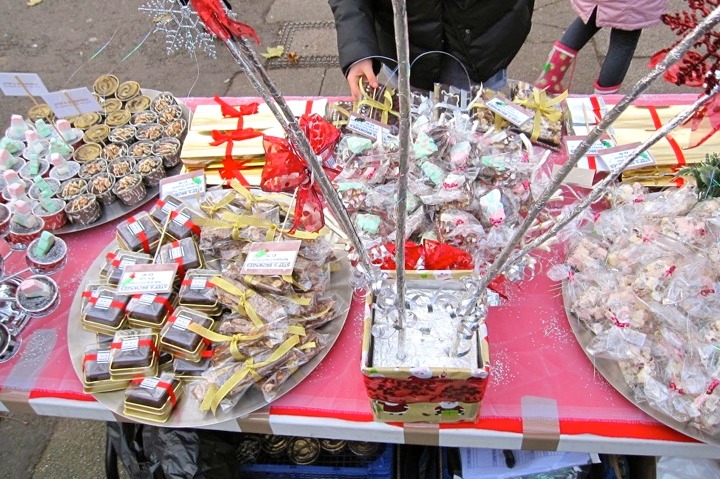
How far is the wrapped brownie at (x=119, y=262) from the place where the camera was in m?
1.65

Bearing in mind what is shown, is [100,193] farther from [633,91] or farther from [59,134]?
[633,91]

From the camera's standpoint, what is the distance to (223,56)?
4246mm

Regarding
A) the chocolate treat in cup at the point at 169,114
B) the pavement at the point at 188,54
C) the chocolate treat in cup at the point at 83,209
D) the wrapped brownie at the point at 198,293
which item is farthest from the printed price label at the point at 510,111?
the pavement at the point at 188,54

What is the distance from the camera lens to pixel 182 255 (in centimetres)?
166

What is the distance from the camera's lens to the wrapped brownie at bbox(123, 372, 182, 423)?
141cm

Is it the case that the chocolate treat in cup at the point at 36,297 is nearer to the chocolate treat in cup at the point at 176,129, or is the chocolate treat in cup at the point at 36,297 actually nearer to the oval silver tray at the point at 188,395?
the oval silver tray at the point at 188,395

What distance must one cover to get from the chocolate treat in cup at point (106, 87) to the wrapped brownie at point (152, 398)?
140 cm

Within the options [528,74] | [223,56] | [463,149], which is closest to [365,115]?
[463,149]

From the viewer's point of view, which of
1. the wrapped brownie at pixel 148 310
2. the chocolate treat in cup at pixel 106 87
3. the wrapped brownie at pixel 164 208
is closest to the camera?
the wrapped brownie at pixel 148 310

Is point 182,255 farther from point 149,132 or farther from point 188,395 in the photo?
point 149,132

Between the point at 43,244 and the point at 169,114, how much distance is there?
2.32 feet

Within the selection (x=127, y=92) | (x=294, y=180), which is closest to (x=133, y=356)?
(x=294, y=180)

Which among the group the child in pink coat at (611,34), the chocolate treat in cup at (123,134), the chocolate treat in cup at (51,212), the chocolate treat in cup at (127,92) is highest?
the child in pink coat at (611,34)

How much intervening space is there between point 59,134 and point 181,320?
3.76 ft
